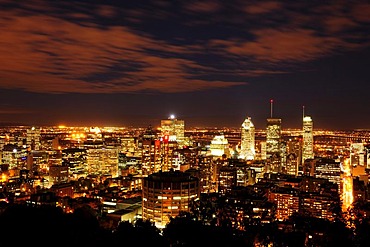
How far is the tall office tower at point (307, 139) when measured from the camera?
43.3m

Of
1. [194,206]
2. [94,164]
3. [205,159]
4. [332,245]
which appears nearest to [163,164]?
[205,159]

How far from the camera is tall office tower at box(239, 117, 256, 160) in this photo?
46156mm

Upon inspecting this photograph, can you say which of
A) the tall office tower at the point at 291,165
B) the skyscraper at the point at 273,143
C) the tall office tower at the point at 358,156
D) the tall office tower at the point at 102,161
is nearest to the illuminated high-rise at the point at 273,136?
the skyscraper at the point at 273,143

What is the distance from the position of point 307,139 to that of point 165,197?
32.8m

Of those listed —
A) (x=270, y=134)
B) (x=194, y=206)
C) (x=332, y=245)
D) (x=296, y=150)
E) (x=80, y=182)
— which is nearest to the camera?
(x=332, y=245)

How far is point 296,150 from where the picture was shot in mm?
43375

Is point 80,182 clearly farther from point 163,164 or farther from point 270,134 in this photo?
point 270,134

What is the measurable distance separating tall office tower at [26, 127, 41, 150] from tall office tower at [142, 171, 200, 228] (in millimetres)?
29199

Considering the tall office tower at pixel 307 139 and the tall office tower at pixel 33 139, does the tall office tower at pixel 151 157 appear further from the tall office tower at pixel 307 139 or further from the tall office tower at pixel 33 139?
the tall office tower at pixel 307 139

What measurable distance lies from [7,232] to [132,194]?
16151mm

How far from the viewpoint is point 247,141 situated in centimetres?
4988

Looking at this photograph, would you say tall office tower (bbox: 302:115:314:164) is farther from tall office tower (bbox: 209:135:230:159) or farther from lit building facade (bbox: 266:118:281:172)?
tall office tower (bbox: 209:135:230:159)

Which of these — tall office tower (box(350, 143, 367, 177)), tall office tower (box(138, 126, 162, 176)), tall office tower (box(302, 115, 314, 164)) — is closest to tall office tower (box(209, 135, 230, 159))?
tall office tower (box(302, 115, 314, 164))

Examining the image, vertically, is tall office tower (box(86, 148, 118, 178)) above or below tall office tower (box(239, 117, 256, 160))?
below
